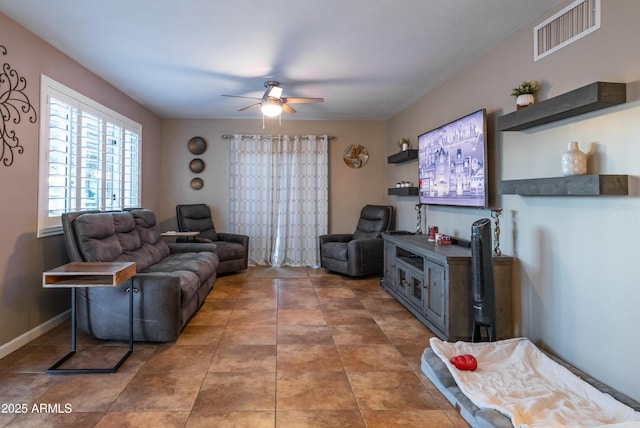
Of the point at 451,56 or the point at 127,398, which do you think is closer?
the point at 127,398

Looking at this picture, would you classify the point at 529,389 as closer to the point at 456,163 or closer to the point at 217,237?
the point at 456,163

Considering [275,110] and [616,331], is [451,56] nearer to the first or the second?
[275,110]

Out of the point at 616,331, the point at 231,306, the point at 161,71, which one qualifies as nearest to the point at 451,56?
the point at 616,331

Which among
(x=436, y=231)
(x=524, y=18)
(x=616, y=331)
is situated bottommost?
(x=616, y=331)

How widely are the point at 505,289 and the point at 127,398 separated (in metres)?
2.82

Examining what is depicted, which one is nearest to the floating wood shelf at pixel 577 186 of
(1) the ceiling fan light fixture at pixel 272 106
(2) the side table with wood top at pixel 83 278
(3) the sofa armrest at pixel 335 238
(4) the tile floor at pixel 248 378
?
(4) the tile floor at pixel 248 378

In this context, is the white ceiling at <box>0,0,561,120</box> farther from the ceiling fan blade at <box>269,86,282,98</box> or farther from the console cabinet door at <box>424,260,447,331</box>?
the console cabinet door at <box>424,260,447,331</box>

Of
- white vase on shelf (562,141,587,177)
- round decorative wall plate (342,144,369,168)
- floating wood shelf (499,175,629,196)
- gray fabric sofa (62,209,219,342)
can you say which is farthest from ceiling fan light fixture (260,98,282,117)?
white vase on shelf (562,141,587,177)

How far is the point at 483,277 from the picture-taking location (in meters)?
2.58

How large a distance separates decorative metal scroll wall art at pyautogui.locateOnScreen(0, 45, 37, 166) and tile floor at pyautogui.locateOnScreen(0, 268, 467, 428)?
1.57 meters

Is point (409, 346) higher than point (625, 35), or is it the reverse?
point (625, 35)

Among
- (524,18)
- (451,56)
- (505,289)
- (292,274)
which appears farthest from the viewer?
(292,274)

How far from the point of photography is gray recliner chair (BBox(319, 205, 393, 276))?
5.06 m

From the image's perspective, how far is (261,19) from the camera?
2.72m
